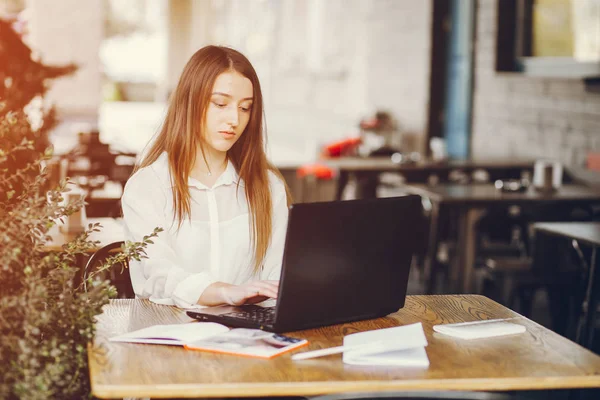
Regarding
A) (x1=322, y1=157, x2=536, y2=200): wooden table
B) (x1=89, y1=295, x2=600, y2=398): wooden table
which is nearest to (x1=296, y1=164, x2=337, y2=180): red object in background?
(x1=322, y1=157, x2=536, y2=200): wooden table

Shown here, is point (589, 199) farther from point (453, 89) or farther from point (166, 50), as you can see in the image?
point (166, 50)

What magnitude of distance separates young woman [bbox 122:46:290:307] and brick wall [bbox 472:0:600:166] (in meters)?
4.42

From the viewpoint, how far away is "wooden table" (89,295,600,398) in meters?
1.75

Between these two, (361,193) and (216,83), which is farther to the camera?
(361,193)

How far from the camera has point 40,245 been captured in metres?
1.94

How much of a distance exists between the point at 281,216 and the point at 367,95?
29.0 ft

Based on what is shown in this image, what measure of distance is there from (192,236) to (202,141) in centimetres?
26

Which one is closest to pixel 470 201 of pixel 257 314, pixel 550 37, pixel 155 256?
pixel 550 37

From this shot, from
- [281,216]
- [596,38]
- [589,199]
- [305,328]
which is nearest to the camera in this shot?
[305,328]

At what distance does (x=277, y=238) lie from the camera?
8.89 ft

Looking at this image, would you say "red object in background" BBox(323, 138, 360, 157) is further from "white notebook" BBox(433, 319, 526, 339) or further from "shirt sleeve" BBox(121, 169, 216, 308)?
"white notebook" BBox(433, 319, 526, 339)

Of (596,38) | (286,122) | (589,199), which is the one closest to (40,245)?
(589,199)

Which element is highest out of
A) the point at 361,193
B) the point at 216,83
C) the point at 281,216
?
the point at 216,83

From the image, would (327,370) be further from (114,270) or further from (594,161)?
(594,161)
